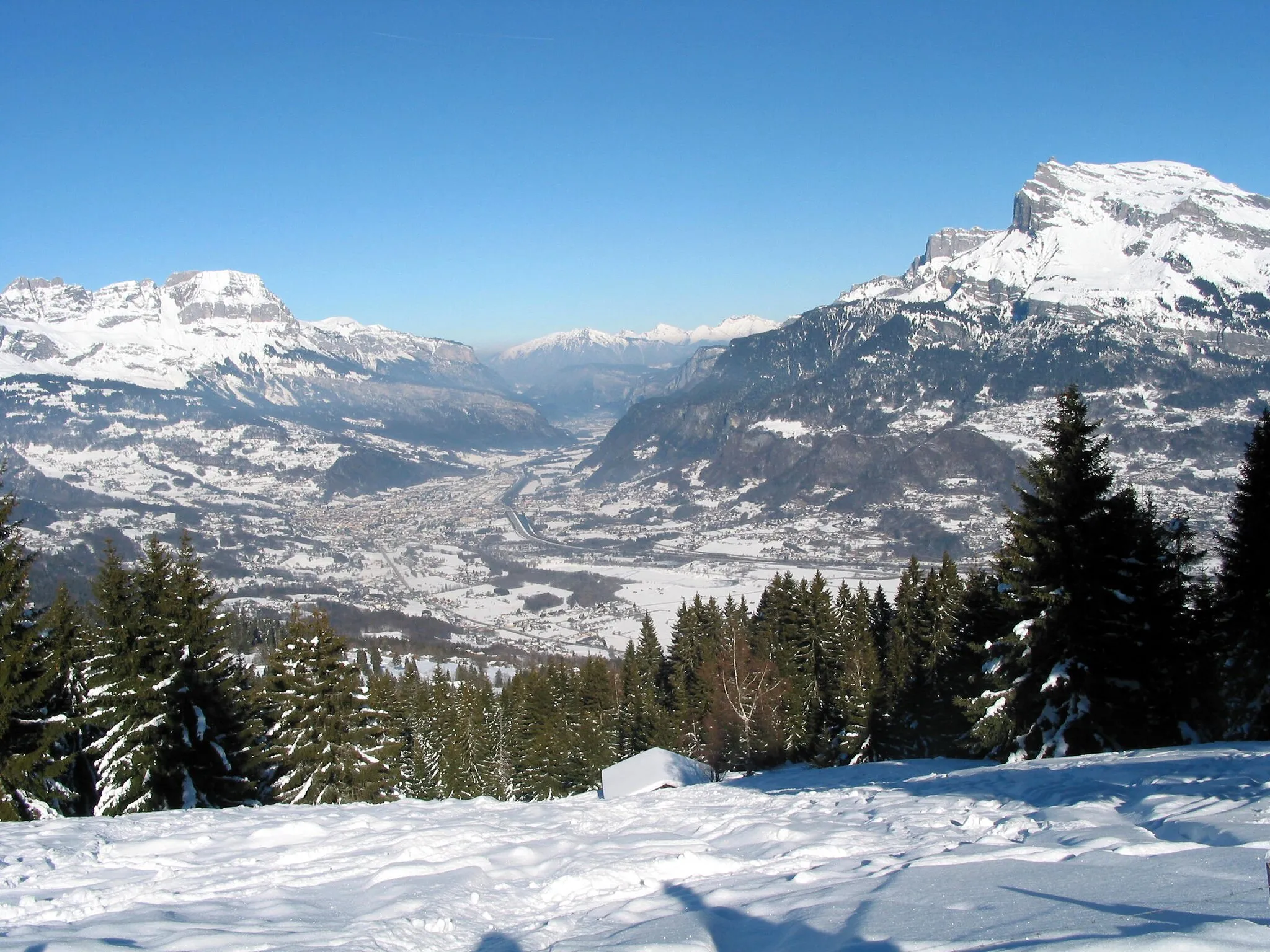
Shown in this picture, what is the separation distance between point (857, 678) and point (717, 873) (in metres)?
24.4

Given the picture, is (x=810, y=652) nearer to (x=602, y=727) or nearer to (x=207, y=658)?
(x=602, y=727)

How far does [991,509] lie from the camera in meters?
199

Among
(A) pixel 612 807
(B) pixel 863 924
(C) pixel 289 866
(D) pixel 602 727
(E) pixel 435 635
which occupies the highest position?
(B) pixel 863 924

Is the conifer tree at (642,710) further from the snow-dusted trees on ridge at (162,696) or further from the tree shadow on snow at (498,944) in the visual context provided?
the tree shadow on snow at (498,944)

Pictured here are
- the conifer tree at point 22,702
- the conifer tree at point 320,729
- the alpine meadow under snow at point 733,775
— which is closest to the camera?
the alpine meadow under snow at point 733,775

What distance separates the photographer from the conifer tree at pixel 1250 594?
16266 millimetres

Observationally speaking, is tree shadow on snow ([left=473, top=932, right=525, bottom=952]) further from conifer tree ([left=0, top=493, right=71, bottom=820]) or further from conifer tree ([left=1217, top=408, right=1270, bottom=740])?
conifer tree ([left=1217, top=408, right=1270, bottom=740])

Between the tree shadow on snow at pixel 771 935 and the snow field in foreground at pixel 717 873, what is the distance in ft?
0.08

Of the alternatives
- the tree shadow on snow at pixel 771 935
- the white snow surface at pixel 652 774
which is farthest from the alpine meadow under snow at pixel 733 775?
the white snow surface at pixel 652 774

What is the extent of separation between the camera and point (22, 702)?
15188 millimetres

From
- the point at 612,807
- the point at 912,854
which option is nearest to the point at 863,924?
the point at 912,854

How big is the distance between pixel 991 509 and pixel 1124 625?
201 metres

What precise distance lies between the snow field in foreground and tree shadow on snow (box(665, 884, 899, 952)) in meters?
0.03

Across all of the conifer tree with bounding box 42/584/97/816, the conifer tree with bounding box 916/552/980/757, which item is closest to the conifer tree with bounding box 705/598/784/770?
the conifer tree with bounding box 916/552/980/757
